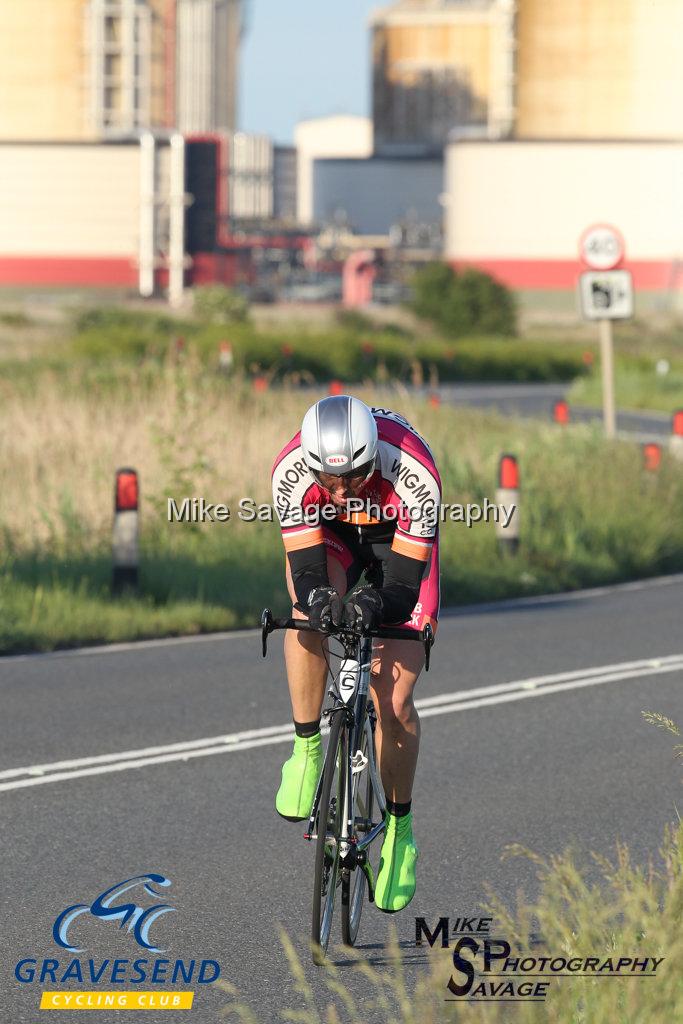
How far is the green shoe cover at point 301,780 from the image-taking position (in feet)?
19.6

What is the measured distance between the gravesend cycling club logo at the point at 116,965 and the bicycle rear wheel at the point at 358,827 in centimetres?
46

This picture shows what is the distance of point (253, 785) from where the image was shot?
26.1 feet

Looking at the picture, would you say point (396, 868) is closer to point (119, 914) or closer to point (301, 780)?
point (301, 780)

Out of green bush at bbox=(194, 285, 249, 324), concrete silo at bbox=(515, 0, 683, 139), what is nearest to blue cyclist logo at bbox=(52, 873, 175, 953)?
green bush at bbox=(194, 285, 249, 324)

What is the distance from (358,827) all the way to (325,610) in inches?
31.7

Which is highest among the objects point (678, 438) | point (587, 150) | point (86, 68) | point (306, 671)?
point (86, 68)

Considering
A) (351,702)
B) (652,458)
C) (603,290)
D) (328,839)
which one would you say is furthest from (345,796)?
(603,290)

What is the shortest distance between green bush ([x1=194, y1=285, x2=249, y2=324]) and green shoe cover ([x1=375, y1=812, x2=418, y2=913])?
53300 millimetres

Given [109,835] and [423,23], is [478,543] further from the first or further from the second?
[423,23]

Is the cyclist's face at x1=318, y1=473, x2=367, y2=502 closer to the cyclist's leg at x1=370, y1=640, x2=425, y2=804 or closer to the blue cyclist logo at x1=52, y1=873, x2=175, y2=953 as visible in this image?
the cyclist's leg at x1=370, y1=640, x2=425, y2=804

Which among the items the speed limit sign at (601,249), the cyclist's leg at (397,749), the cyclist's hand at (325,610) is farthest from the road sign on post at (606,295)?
the cyclist's hand at (325,610)

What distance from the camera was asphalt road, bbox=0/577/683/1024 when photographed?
581 cm

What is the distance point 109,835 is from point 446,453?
11.5 metres

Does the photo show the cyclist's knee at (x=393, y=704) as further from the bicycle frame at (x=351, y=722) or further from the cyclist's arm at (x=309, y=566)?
→ the cyclist's arm at (x=309, y=566)
